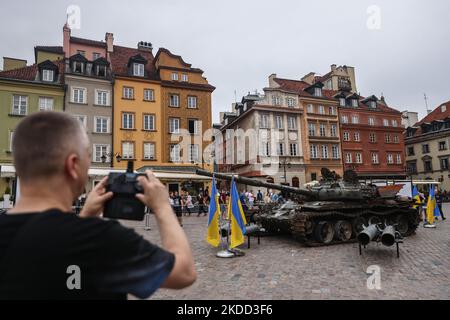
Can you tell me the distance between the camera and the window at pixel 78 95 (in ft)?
93.9

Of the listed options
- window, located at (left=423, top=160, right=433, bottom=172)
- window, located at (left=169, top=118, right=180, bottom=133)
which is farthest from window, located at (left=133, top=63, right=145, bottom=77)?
window, located at (left=423, top=160, right=433, bottom=172)

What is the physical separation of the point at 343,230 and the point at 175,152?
75.1ft

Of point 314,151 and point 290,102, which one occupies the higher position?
point 290,102

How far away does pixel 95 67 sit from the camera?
30.2 metres

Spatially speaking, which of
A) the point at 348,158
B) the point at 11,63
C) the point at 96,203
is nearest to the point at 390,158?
the point at 348,158

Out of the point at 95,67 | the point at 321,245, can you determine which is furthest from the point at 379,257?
the point at 95,67

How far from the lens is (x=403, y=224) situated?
1231 cm

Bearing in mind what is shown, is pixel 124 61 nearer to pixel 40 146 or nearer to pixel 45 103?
pixel 45 103

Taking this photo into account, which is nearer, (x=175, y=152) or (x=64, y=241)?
(x=64, y=241)

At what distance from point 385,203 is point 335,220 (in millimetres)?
2900

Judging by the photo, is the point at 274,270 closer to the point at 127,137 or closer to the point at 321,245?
the point at 321,245

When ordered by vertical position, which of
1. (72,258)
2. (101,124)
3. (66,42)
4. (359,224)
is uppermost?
(66,42)

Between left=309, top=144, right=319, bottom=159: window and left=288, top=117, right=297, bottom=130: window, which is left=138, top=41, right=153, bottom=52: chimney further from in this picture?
left=309, top=144, right=319, bottom=159: window

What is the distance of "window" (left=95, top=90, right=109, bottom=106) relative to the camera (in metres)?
29.6
